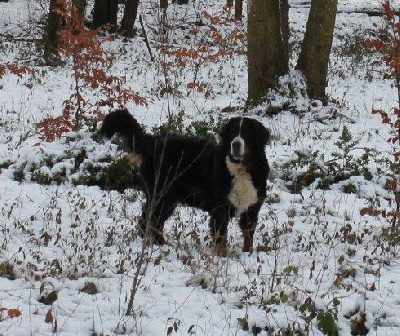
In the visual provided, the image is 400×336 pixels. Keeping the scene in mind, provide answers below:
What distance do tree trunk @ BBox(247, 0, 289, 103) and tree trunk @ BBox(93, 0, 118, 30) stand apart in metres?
11.3

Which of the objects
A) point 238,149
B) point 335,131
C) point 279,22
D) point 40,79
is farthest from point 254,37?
point 238,149

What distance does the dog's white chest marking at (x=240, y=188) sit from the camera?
6383 millimetres

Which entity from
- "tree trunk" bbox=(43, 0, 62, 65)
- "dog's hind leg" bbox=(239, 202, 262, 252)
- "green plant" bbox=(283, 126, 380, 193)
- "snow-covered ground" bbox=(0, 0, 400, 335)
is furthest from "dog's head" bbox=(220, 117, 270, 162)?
"tree trunk" bbox=(43, 0, 62, 65)

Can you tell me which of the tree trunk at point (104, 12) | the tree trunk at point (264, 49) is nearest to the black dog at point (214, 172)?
the tree trunk at point (264, 49)

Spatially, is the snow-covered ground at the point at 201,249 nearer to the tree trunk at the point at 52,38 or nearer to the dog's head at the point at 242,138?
the dog's head at the point at 242,138

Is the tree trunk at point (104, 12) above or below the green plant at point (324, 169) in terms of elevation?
above

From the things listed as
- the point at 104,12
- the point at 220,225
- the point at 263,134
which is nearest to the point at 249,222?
the point at 220,225

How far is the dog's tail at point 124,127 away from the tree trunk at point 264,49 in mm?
5509

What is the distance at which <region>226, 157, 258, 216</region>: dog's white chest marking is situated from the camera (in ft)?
20.9

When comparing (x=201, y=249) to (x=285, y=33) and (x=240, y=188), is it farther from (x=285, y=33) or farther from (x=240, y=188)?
(x=285, y=33)

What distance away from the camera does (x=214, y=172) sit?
21.5 feet

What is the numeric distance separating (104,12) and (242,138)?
57.8 ft

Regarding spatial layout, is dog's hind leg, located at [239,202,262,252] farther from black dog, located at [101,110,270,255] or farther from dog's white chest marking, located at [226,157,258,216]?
dog's white chest marking, located at [226,157,258,216]

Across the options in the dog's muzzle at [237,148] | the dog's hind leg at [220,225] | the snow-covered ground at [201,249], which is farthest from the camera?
the dog's hind leg at [220,225]
